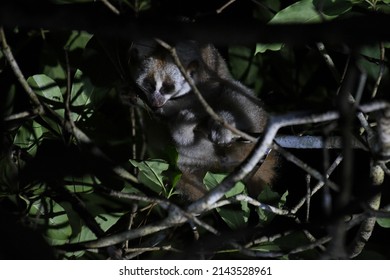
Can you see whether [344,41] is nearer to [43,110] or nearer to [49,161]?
[49,161]

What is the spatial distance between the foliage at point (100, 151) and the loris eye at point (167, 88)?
159 mm

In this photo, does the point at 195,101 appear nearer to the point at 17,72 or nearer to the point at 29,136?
the point at 29,136

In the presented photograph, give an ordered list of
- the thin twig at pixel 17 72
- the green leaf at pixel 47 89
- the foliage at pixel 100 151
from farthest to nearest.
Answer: the green leaf at pixel 47 89
the foliage at pixel 100 151
the thin twig at pixel 17 72

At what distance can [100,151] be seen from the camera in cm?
231

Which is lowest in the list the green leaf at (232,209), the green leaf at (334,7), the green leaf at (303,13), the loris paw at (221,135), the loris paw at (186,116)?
the green leaf at (232,209)

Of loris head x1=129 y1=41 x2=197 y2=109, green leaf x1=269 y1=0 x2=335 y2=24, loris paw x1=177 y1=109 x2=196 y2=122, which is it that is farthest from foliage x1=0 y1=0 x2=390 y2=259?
loris paw x1=177 y1=109 x2=196 y2=122

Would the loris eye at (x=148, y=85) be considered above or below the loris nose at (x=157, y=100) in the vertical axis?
above

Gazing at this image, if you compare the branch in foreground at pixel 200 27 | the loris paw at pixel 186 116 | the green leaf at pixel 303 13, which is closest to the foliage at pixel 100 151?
the green leaf at pixel 303 13

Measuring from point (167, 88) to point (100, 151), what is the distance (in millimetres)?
1105

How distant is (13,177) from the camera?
8.79 feet

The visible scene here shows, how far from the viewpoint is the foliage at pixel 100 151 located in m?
2.58

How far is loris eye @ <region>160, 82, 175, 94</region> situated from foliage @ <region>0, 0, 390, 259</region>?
159 mm

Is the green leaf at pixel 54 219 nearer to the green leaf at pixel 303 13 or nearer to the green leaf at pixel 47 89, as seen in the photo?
the green leaf at pixel 47 89

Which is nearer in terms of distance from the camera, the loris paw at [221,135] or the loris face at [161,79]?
the loris paw at [221,135]
